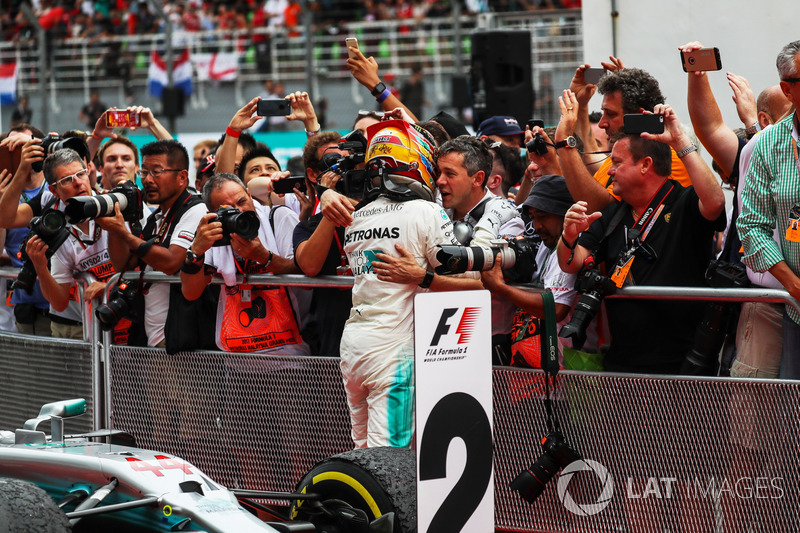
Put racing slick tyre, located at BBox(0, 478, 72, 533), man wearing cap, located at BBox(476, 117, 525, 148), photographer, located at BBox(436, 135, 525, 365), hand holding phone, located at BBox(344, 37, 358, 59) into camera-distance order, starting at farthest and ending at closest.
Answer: man wearing cap, located at BBox(476, 117, 525, 148) < hand holding phone, located at BBox(344, 37, 358, 59) < photographer, located at BBox(436, 135, 525, 365) < racing slick tyre, located at BBox(0, 478, 72, 533)

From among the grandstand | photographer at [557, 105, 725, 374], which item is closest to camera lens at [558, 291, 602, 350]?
photographer at [557, 105, 725, 374]

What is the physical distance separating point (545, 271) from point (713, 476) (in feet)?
4.07

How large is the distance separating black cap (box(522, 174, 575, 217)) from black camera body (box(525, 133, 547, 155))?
0.85 feet

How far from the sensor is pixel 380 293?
15.6 ft

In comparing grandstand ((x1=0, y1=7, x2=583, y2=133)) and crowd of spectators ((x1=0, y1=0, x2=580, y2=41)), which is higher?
crowd of spectators ((x1=0, y1=0, x2=580, y2=41))

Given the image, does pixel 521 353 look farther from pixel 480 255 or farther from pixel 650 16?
pixel 650 16

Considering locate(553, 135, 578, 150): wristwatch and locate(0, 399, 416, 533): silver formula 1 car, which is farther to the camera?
locate(553, 135, 578, 150): wristwatch

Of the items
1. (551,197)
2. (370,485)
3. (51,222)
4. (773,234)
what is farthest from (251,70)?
(370,485)

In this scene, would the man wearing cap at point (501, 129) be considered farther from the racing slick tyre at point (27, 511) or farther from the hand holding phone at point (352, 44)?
the racing slick tyre at point (27, 511)

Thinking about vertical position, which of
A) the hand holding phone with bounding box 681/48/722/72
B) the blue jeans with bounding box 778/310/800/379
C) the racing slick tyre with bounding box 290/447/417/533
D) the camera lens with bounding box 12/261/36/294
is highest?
the hand holding phone with bounding box 681/48/722/72

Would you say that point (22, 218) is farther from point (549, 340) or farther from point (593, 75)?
point (549, 340)

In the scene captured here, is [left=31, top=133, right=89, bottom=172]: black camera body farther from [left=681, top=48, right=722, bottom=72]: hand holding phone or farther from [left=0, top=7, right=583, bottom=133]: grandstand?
[left=0, top=7, right=583, bottom=133]: grandstand

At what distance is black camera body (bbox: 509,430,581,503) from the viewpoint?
462cm

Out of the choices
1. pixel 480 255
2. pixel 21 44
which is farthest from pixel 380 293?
pixel 21 44
